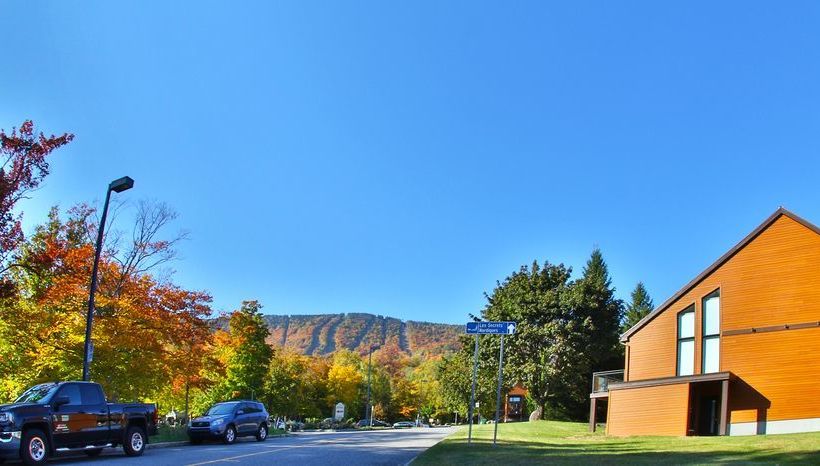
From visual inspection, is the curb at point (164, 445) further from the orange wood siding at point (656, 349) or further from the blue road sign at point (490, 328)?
the orange wood siding at point (656, 349)

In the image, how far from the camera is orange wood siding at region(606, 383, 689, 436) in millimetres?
27562

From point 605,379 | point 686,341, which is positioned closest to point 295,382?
point 605,379

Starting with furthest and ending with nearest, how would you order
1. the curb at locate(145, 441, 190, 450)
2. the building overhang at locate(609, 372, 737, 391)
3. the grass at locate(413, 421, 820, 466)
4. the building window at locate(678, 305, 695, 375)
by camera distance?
the building window at locate(678, 305, 695, 375)
the building overhang at locate(609, 372, 737, 391)
the curb at locate(145, 441, 190, 450)
the grass at locate(413, 421, 820, 466)

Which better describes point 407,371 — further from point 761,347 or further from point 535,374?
point 761,347

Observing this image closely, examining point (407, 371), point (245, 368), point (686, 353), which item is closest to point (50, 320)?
point (686, 353)

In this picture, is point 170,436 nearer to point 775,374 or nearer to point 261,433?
point 261,433

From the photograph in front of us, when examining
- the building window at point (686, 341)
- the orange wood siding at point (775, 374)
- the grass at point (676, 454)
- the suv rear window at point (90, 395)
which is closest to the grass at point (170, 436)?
the suv rear window at point (90, 395)

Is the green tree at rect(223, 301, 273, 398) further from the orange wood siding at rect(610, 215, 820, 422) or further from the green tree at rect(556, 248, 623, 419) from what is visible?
the orange wood siding at rect(610, 215, 820, 422)

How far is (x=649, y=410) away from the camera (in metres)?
29.2

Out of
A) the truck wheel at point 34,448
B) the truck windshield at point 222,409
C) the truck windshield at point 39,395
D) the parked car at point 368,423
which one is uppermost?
the truck windshield at point 39,395

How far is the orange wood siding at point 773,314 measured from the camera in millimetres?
24312

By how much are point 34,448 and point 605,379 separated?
29.1 meters

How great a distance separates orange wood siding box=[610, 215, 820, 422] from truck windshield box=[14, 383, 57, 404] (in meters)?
23.9

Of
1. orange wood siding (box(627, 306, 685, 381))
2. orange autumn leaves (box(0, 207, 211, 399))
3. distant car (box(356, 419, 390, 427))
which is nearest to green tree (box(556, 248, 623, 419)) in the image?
orange wood siding (box(627, 306, 685, 381))
